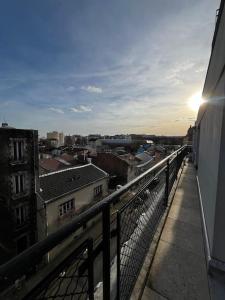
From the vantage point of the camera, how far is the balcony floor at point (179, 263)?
59.5 inches

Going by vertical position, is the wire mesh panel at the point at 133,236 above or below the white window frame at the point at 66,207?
above

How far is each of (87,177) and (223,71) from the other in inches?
503

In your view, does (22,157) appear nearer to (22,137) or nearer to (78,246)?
(22,137)

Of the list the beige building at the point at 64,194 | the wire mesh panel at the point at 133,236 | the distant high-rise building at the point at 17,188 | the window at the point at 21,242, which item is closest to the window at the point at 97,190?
the beige building at the point at 64,194

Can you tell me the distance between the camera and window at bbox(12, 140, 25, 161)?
9.49m

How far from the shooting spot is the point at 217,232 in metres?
1.63

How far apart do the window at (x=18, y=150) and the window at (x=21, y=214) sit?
280 cm

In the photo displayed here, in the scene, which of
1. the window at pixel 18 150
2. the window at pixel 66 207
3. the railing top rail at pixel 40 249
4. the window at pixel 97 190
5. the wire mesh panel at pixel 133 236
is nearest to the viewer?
the railing top rail at pixel 40 249

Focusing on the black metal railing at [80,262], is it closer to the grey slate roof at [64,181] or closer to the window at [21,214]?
the grey slate roof at [64,181]

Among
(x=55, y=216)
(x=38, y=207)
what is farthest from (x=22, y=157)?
(x=55, y=216)

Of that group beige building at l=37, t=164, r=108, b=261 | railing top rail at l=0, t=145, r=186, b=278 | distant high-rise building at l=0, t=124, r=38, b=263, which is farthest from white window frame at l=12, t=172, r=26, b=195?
railing top rail at l=0, t=145, r=186, b=278

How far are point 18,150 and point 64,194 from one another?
370 cm

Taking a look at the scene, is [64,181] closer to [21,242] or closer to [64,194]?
[64,194]

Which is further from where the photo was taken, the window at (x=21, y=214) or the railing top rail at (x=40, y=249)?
the window at (x=21, y=214)
